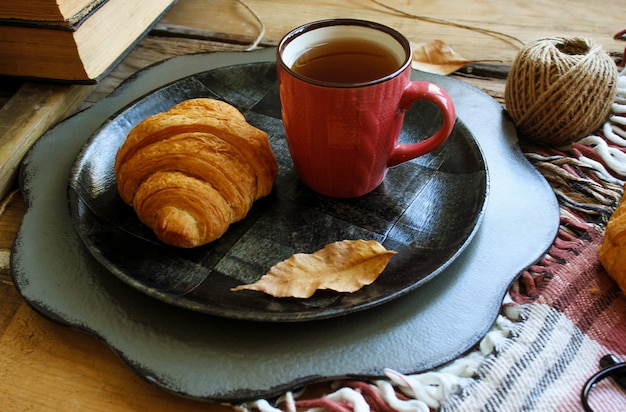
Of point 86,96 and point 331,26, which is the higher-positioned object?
point 331,26

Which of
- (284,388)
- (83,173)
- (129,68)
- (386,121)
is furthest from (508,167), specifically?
(129,68)

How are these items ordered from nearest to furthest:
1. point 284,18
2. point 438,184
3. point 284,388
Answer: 1. point 284,388
2. point 438,184
3. point 284,18

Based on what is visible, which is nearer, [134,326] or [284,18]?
[134,326]

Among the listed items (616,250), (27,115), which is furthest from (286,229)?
(27,115)

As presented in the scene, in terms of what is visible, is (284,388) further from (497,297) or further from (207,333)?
(497,297)

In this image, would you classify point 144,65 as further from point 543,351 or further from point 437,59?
point 543,351

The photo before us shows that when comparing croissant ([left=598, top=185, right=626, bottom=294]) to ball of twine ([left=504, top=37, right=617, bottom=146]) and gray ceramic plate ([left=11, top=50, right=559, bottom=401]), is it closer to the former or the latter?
gray ceramic plate ([left=11, top=50, right=559, bottom=401])
